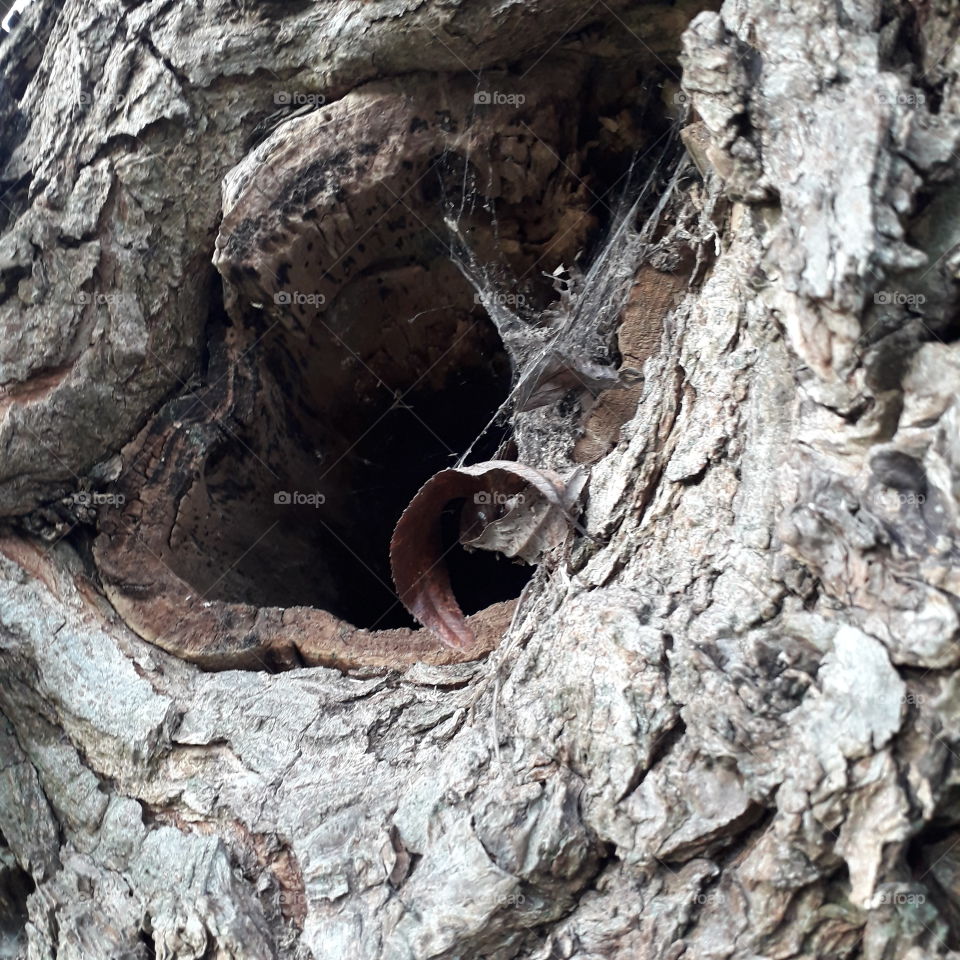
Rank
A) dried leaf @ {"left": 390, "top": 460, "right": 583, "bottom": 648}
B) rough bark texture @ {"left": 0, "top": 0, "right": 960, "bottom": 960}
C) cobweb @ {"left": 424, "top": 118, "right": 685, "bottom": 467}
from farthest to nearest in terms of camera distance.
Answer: cobweb @ {"left": 424, "top": 118, "right": 685, "bottom": 467} → dried leaf @ {"left": 390, "top": 460, "right": 583, "bottom": 648} → rough bark texture @ {"left": 0, "top": 0, "right": 960, "bottom": 960}

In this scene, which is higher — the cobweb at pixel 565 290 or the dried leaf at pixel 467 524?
the cobweb at pixel 565 290

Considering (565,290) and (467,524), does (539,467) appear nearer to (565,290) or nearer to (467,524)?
(467,524)

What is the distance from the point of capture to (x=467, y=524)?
2.47 meters

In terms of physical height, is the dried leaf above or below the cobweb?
below

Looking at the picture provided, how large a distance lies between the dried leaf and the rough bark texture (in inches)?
3.9

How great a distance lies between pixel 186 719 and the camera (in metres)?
2.24

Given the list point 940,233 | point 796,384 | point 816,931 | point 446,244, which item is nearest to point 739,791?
point 816,931

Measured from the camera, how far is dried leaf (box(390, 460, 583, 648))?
2119 millimetres

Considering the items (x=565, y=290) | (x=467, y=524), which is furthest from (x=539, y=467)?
(x=565, y=290)

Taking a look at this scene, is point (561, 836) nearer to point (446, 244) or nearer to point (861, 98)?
point (861, 98)

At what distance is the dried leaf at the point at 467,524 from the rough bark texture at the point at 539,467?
98mm

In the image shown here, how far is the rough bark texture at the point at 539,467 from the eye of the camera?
1325mm

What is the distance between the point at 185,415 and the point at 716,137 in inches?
75.4

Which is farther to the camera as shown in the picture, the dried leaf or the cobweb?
the cobweb
